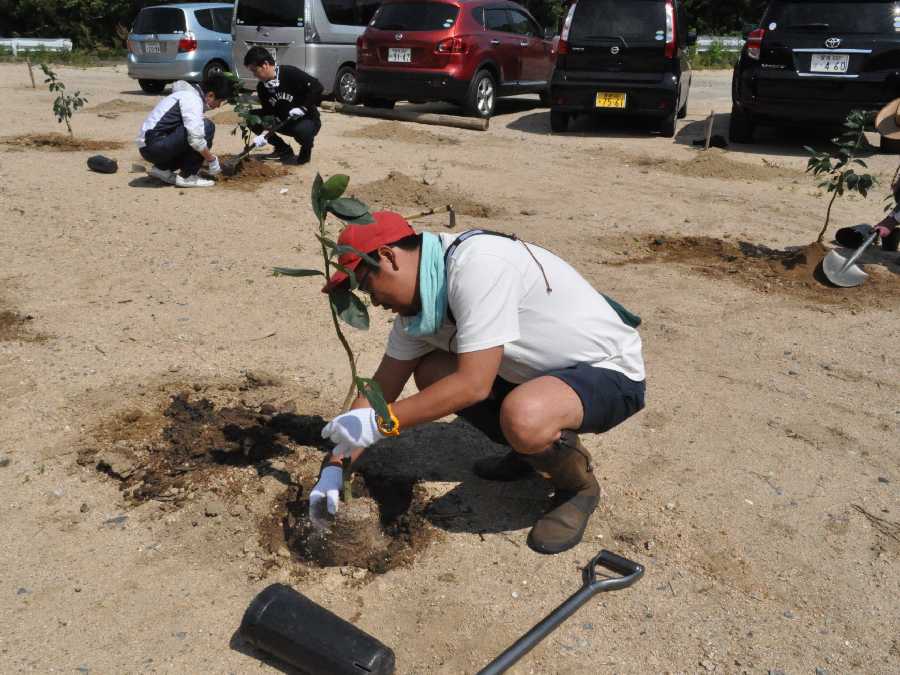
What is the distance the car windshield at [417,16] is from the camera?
34.6 feet

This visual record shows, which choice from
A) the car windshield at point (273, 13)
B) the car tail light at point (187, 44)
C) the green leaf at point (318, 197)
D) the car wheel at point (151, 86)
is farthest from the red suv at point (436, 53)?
the green leaf at point (318, 197)

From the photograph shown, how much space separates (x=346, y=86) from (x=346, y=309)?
10674 millimetres

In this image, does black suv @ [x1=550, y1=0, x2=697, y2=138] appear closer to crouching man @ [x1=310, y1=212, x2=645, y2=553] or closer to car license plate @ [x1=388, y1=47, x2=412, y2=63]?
car license plate @ [x1=388, y1=47, x2=412, y2=63]

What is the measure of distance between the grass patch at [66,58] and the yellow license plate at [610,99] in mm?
15515

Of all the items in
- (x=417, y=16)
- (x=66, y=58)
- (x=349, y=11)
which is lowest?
(x=66, y=58)

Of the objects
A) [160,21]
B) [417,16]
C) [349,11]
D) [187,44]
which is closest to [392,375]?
[417,16]

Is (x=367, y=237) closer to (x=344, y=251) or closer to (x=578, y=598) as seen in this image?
(x=344, y=251)

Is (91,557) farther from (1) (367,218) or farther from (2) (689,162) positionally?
(2) (689,162)

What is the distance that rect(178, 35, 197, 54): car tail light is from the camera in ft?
43.8

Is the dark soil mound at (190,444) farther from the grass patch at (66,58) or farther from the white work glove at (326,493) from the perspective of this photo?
the grass patch at (66,58)

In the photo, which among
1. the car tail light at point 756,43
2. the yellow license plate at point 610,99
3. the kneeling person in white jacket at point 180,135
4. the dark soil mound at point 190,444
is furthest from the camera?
the yellow license plate at point 610,99

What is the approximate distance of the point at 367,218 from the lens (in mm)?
2375

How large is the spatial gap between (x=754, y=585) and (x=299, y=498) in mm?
1539

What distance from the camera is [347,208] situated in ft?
7.68
